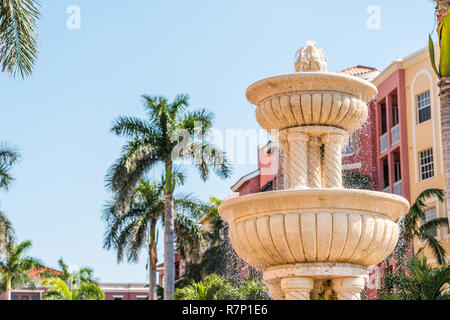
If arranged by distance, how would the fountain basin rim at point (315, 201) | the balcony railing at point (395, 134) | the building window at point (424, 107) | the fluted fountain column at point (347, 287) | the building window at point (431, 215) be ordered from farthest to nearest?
the balcony railing at point (395, 134)
the building window at point (424, 107)
the building window at point (431, 215)
the fluted fountain column at point (347, 287)
the fountain basin rim at point (315, 201)

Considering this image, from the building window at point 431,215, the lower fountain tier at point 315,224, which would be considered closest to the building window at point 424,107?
the building window at point 431,215

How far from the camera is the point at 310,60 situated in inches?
506

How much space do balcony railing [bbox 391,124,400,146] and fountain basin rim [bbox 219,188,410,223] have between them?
24.1 metres

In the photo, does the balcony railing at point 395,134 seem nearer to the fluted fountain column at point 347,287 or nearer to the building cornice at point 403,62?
the building cornice at point 403,62

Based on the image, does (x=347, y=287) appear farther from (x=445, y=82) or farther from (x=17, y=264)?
(x=17, y=264)

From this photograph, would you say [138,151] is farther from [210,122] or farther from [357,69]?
[357,69]

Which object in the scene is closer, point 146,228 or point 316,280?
point 316,280

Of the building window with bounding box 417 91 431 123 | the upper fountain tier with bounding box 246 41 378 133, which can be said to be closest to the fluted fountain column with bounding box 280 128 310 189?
the upper fountain tier with bounding box 246 41 378 133

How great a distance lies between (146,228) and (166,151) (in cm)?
705

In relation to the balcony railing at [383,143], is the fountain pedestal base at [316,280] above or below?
below

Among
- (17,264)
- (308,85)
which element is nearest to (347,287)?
(308,85)

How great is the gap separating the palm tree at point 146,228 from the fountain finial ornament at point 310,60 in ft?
76.4

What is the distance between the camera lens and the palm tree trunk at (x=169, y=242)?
32.3 metres
